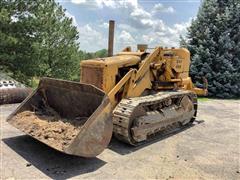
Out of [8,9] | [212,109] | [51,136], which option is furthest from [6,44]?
[51,136]

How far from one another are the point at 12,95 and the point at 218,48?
10.6 metres

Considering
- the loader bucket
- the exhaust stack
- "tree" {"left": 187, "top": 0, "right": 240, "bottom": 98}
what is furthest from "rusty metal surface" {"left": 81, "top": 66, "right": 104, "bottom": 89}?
"tree" {"left": 187, "top": 0, "right": 240, "bottom": 98}

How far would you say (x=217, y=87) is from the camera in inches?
605

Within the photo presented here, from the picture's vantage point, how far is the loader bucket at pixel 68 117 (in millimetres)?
4809

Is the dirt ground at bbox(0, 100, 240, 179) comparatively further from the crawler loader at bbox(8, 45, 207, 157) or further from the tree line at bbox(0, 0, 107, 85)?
the tree line at bbox(0, 0, 107, 85)

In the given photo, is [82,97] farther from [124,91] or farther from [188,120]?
[188,120]

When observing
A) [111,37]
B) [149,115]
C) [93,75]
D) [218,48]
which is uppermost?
[218,48]

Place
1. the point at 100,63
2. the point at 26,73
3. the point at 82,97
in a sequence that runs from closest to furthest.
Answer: the point at 82,97
the point at 100,63
the point at 26,73

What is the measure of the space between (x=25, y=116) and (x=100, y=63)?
5.93 ft

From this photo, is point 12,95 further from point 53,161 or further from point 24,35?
point 24,35

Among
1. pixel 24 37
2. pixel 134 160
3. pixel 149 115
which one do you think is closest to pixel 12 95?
pixel 149 115

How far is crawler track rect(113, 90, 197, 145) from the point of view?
6.00 metres

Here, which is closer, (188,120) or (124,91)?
(124,91)

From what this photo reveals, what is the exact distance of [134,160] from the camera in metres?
5.45
